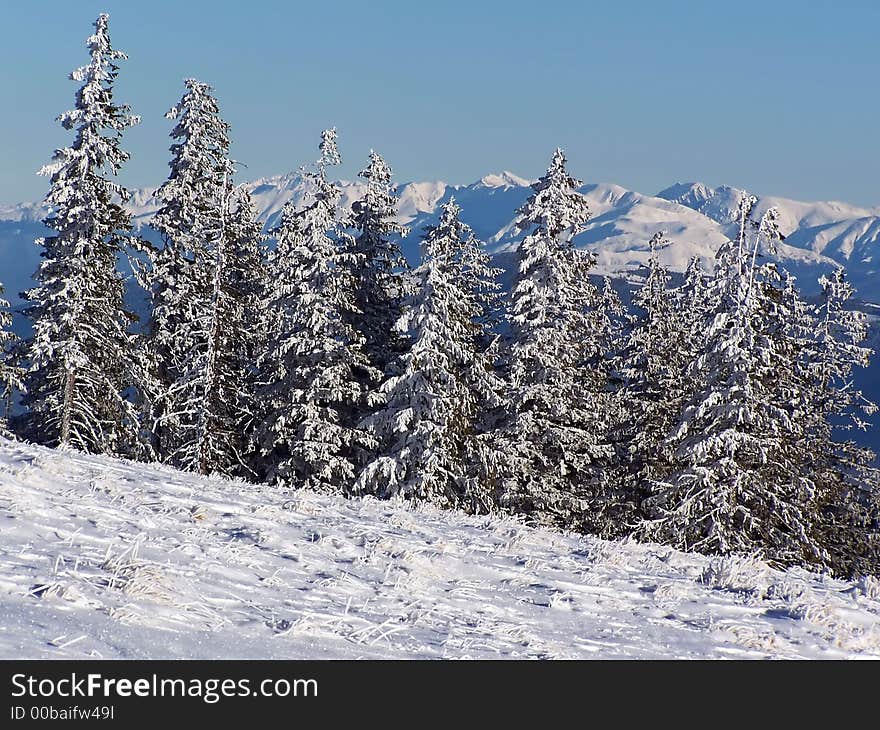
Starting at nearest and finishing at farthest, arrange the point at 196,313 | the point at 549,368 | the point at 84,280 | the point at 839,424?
the point at 84,280
the point at 549,368
the point at 196,313
the point at 839,424

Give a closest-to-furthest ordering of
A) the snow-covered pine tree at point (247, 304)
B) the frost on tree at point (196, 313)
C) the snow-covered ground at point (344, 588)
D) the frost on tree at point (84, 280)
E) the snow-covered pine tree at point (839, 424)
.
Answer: the snow-covered ground at point (344, 588) → the frost on tree at point (84, 280) → the frost on tree at point (196, 313) → the snow-covered pine tree at point (839, 424) → the snow-covered pine tree at point (247, 304)

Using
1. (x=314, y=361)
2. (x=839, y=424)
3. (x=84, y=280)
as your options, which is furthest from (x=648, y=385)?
(x=84, y=280)

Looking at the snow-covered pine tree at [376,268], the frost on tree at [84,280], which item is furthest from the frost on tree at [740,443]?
the frost on tree at [84,280]

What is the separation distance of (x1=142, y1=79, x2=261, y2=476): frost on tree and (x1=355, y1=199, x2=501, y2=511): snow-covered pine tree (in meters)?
6.44

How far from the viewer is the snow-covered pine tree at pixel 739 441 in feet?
79.5

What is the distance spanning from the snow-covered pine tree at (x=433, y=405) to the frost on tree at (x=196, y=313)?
21.1 feet

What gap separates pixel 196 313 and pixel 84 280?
5.84m

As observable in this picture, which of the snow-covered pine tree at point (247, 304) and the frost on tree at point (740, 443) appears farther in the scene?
the snow-covered pine tree at point (247, 304)

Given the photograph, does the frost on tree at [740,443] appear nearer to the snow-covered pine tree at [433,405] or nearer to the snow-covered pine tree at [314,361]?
A: the snow-covered pine tree at [433,405]

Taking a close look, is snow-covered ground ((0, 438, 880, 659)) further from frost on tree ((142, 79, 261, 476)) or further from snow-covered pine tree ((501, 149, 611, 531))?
frost on tree ((142, 79, 261, 476))

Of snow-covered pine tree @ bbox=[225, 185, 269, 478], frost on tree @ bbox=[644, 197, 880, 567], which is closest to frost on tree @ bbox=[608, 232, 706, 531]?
frost on tree @ bbox=[644, 197, 880, 567]

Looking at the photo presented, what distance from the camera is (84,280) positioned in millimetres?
27125

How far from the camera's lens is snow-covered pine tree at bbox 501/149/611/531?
3002 centimetres

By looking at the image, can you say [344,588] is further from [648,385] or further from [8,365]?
[648,385]
